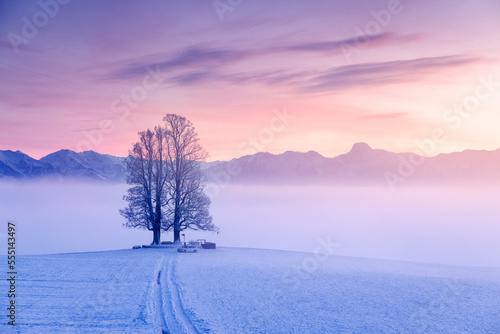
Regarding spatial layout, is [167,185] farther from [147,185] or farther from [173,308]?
[173,308]

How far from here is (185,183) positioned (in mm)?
53094

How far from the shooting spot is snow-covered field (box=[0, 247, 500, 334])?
19.2m

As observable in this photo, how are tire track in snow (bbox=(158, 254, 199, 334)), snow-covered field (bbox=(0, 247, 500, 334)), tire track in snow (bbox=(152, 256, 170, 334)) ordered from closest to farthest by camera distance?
tire track in snow (bbox=(158, 254, 199, 334)) → tire track in snow (bbox=(152, 256, 170, 334)) → snow-covered field (bbox=(0, 247, 500, 334))

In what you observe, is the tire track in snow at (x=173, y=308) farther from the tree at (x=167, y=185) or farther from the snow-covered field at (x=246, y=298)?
the tree at (x=167, y=185)

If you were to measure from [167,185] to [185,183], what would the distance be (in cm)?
228

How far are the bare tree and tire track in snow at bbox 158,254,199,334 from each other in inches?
869

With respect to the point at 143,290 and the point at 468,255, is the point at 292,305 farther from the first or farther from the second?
the point at 468,255

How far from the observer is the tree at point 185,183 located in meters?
52.1

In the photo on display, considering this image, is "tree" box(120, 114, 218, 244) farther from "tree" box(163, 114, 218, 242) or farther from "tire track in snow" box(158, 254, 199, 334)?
Result: "tire track in snow" box(158, 254, 199, 334)

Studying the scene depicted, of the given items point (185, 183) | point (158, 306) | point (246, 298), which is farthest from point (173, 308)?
point (185, 183)

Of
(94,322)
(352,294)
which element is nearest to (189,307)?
(94,322)

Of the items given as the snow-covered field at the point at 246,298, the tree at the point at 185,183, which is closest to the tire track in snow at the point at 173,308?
the snow-covered field at the point at 246,298

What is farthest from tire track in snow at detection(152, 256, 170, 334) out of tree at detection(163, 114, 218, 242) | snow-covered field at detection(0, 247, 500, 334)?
tree at detection(163, 114, 218, 242)

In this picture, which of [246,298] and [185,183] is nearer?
[246,298]
